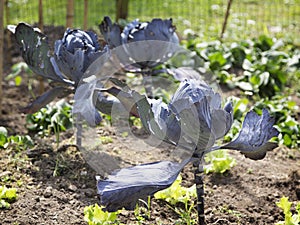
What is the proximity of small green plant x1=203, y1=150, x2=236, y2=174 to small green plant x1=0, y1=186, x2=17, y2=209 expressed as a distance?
3.55 feet

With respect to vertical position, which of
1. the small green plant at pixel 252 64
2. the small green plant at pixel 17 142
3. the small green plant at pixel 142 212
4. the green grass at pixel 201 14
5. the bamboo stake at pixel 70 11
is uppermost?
the bamboo stake at pixel 70 11

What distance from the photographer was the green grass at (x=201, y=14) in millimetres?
6039

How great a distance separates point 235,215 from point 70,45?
122cm

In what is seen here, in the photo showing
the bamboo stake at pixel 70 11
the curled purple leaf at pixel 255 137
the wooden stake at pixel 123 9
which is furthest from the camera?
the wooden stake at pixel 123 9

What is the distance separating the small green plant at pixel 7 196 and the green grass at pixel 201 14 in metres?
Result: 3.24

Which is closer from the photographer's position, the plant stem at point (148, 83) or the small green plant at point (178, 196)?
the small green plant at point (178, 196)

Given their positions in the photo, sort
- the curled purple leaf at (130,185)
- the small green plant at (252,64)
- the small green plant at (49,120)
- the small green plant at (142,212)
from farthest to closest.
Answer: the small green plant at (252,64) → the small green plant at (49,120) → the small green plant at (142,212) → the curled purple leaf at (130,185)

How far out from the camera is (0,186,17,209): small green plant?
2.71m

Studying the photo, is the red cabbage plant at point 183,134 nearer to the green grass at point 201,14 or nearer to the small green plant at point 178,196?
the small green plant at point 178,196

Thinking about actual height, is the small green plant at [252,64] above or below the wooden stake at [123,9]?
below

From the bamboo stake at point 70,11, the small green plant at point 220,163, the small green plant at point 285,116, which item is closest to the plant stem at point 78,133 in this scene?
the small green plant at point 220,163

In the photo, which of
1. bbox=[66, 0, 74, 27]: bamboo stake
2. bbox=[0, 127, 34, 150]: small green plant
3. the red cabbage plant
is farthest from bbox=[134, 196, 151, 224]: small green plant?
bbox=[66, 0, 74, 27]: bamboo stake

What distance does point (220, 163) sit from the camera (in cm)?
316

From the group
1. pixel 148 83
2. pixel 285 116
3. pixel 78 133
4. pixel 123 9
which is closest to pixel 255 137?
pixel 78 133
